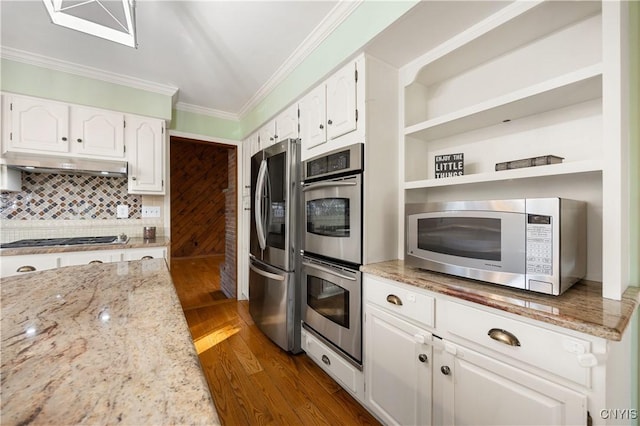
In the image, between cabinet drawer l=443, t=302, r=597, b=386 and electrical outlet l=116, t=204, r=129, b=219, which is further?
electrical outlet l=116, t=204, r=129, b=219

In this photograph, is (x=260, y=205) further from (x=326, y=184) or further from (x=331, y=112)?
(x=331, y=112)

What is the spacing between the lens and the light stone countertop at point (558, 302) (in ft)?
2.62

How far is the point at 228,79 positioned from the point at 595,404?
3096mm

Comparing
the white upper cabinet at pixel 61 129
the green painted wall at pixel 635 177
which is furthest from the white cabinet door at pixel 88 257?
the green painted wall at pixel 635 177

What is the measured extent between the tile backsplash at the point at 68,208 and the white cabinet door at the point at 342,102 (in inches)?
92.8

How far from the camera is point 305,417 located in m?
1.57

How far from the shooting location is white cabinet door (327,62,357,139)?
1.70 metres

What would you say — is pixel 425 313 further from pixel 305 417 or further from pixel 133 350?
pixel 133 350

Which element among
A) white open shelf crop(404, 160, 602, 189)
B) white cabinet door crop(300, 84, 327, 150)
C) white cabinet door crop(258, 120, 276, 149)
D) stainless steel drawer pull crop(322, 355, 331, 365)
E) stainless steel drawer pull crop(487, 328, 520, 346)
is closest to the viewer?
stainless steel drawer pull crop(487, 328, 520, 346)

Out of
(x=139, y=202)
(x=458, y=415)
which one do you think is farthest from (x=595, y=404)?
(x=139, y=202)

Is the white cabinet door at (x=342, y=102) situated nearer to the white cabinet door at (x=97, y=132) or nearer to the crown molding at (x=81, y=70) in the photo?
the crown molding at (x=81, y=70)

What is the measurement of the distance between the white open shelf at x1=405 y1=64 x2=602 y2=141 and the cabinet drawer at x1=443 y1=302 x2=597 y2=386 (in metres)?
0.99

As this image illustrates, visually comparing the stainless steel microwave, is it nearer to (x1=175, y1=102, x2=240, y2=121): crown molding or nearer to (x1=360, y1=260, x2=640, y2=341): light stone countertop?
(x1=360, y1=260, x2=640, y2=341): light stone countertop

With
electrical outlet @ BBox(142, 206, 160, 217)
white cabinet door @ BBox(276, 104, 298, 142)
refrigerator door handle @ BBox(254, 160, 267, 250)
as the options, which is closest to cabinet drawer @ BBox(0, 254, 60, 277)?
electrical outlet @ BBox(142, 206, 160, 217)
